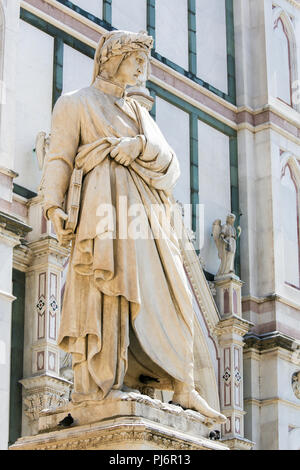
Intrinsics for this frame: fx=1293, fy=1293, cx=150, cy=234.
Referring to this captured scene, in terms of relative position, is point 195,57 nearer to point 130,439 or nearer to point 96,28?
point 96,28

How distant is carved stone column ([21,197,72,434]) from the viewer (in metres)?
13.0

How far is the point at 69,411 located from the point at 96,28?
1033 cm

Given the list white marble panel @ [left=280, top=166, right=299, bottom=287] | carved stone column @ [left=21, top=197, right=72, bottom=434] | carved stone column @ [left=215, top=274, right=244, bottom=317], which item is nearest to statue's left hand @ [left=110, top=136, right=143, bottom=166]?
carved stone column @ [left=21, top=197, right=72, bottom=434]

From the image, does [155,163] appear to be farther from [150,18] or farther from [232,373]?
[150,18]

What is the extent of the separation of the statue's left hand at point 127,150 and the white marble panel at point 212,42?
11.3 meters

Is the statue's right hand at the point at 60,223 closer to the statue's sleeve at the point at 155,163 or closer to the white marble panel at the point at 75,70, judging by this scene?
the statue's sleeve at the point at 155,163

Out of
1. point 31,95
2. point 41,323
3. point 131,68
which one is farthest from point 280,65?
point 131,68

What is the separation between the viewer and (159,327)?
21.8 ft

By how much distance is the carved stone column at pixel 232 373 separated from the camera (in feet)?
51.7

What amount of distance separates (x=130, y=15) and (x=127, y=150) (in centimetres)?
1061

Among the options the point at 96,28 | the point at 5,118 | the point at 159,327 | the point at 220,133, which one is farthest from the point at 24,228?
the point at 159,327

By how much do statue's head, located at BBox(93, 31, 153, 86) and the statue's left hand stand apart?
47 centimetres

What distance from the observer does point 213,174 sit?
17.8 metres

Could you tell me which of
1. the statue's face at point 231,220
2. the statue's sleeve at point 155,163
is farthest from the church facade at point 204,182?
the statue's sleeve at point 155,163
